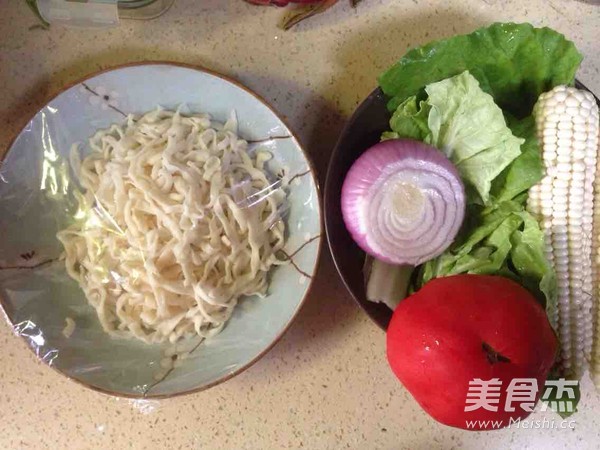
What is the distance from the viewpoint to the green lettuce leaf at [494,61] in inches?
34.2

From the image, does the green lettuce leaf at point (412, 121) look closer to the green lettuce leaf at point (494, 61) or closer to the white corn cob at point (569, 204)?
the green lettuce leaf at point (494, 61)

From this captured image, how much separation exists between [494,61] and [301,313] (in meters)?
0.49

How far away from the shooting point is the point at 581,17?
3.38 ft

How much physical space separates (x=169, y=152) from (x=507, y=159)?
0.49 m

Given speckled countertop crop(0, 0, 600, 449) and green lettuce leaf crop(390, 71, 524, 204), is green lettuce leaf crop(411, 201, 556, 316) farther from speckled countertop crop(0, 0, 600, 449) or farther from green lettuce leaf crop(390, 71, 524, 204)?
speckled countertop crop(0, 0, 600, 449)

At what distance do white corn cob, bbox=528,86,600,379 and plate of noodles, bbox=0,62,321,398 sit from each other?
338mm

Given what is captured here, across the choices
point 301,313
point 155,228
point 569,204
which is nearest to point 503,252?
point 569,204

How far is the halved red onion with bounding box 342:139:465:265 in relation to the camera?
0.83 m

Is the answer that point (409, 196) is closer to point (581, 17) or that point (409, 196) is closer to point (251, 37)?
point (251, 37)

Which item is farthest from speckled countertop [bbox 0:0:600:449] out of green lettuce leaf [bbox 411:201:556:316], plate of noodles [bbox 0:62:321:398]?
green lettuce leaf [bbox 411:201:556:316]

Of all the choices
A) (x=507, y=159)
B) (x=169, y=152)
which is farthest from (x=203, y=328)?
(x=507, y=159)

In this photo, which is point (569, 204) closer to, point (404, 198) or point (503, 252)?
point (503, 252)

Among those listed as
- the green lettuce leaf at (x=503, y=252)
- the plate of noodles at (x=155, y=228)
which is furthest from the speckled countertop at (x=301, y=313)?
the green lettuce leaf at (x=503, y=252)

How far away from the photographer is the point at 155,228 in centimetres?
91
